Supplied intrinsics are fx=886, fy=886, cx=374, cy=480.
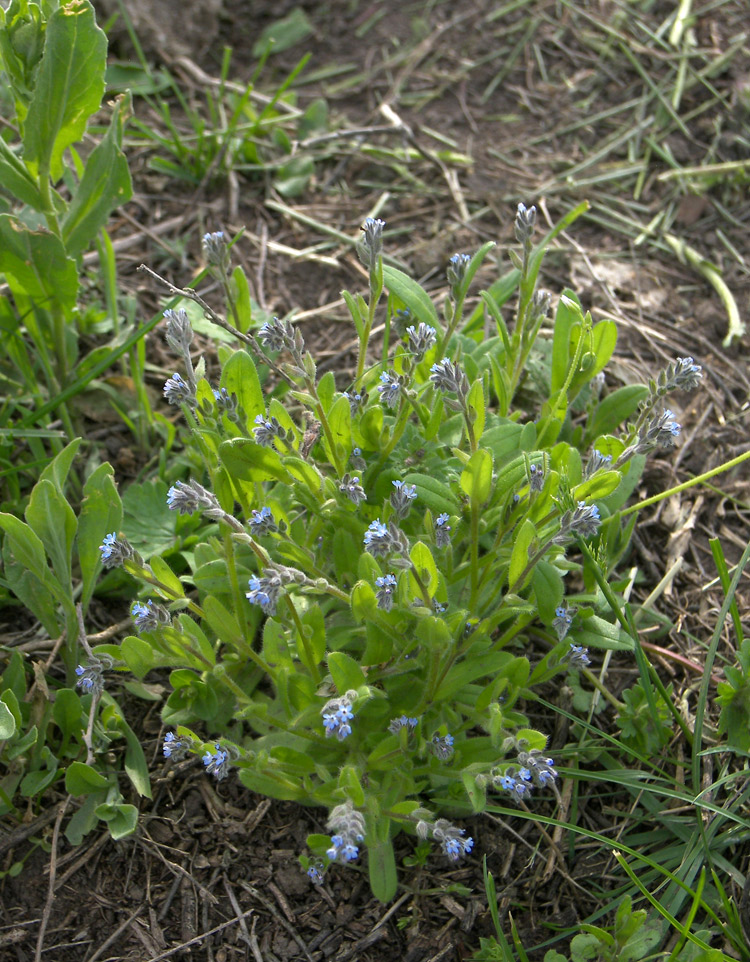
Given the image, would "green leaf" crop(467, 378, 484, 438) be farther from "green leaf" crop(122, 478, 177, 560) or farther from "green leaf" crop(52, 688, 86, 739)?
"green leaf" crop(52, 688, 86, 739)

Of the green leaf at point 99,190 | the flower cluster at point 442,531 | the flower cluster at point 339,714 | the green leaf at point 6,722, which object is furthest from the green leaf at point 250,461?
the green leaf at point 99,190

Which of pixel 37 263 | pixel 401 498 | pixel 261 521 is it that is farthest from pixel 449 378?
pixel 37 263

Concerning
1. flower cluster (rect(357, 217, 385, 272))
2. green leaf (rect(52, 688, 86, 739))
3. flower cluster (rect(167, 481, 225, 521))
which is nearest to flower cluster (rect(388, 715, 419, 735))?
flower cluster (rect(167, 481, 225, 521))

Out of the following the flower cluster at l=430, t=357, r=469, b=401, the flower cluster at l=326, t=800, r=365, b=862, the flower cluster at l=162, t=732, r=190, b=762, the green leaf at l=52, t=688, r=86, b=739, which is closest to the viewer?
the flower cluster at l=326, t=800, r=365, b=862

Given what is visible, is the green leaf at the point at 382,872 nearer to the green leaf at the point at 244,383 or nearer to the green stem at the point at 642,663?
the green stem at the point at 642,663

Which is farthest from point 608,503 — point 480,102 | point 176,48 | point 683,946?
point 176,48

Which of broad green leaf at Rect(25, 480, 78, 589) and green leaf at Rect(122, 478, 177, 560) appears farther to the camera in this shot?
green leaf at Rect(122, 478, 177, 560)

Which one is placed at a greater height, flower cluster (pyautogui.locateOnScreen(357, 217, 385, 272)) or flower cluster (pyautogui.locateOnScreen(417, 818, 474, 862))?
flower cluster (pyautogui.locateOnScreen(357, 217, 385, 272))
